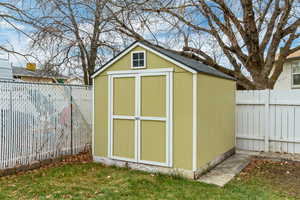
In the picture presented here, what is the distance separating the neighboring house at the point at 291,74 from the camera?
1290cm

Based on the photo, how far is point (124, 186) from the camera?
3734 millimetres

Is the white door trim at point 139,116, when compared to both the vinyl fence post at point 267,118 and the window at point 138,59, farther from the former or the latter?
the vinyl fence post at point 267,118

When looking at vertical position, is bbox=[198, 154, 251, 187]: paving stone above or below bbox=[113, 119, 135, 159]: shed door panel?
below

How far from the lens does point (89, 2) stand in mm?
7844

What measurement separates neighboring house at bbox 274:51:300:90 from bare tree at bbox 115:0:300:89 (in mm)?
4868

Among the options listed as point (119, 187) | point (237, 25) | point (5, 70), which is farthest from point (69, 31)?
point (119, 187)

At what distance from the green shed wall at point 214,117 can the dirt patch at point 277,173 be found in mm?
740

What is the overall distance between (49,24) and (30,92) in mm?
3868

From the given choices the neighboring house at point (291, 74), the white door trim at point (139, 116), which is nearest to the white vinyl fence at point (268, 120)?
the white door trim at point (139, 116)

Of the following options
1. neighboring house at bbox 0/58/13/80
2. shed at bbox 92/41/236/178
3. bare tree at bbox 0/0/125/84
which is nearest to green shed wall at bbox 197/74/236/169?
shed at bbox 92/41/236/178

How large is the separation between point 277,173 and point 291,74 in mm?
10882

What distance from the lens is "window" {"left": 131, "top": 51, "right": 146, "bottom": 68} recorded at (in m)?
4.56

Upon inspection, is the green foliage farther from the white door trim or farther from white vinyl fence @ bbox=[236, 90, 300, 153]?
white vinyl fence @ bbox=[236, 90, 300, 153]

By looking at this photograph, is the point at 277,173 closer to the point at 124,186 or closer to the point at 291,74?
the point at 124,186
